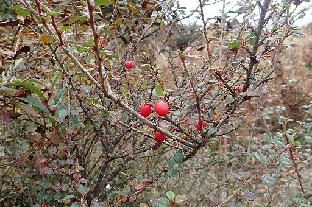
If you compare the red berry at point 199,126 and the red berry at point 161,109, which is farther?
the red berry at point 199,126

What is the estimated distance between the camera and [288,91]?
7.67 metres

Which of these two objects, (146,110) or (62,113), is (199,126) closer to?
(146,110)

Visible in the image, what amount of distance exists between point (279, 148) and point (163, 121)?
867 mm

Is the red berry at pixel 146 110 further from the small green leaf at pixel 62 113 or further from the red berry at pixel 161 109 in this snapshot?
the small green leaf at pixel 62 113

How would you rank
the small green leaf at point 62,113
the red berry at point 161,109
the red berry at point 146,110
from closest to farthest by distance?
the red berry at point 161,109
the red berry at point 146,110
the small green leaf at point 62,113

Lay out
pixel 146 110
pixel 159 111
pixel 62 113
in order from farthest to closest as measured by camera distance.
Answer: pixel 62 113, pixel 146 110, pixel 159 111

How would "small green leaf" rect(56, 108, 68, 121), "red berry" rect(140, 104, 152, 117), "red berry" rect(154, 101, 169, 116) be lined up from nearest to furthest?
"red berry" rect(154, 101, 169, 116) < "red berry" rect(140, 104, 152, 117) < "small green leaf" rect(56, 108, 68, 121)

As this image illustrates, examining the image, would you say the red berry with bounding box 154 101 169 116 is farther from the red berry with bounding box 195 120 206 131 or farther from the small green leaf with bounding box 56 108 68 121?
the small green leaf with bounding box 56 108 68 121

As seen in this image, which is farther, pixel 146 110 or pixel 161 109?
pixel 146 110

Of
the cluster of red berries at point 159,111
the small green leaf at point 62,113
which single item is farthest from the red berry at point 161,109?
the small green leaf at point 62,113

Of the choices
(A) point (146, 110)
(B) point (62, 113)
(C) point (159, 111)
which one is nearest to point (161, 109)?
(C) point (159, 111)

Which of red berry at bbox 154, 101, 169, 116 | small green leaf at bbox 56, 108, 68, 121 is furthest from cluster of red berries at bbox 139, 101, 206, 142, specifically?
small green leaf at bbox 56, 108, 68, 121

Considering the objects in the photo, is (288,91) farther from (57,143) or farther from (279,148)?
(57,143)

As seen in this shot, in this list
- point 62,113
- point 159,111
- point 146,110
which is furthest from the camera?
point 62,113
